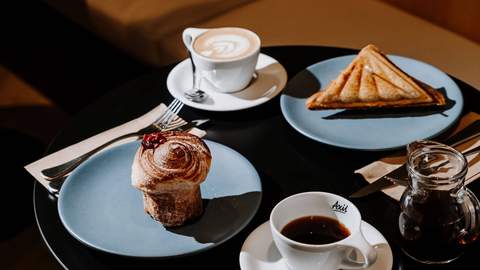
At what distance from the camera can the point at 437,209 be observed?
0.95 m

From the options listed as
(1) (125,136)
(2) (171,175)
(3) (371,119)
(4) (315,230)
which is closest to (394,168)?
(3) (371,119)

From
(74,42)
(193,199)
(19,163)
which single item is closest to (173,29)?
(19,163)

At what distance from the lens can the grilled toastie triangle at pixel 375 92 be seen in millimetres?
1290

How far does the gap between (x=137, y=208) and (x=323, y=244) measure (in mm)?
331

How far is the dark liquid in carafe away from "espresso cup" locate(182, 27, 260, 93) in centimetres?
52

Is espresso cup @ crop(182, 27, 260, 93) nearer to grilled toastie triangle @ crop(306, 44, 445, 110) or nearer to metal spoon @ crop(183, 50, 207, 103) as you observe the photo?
metal spoon @ crop(183, 50, 207, 103)

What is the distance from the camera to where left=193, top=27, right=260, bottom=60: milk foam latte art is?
4.60ft

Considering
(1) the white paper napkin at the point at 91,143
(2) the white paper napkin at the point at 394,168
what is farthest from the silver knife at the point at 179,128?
(2) the white paper napkin at the point at 394,168

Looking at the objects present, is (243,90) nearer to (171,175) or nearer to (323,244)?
(171,175)

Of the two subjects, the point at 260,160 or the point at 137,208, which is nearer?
the point at 137,208

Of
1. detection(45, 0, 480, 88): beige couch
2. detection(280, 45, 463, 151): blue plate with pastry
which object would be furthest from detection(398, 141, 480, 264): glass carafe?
detection(45, 0, 480, 88): beige couch

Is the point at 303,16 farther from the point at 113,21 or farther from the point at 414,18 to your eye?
the point at 113,21

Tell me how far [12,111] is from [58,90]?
0.69ft

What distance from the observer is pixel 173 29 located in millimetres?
2141
